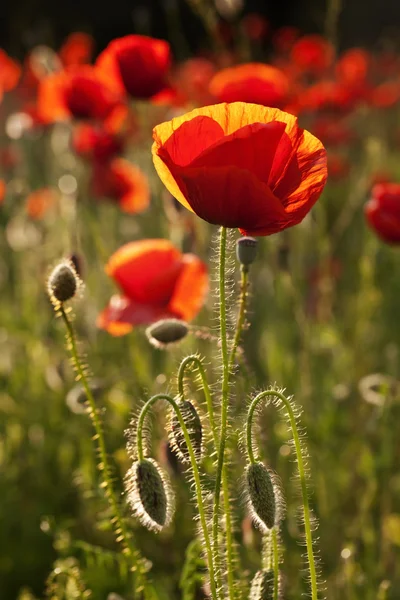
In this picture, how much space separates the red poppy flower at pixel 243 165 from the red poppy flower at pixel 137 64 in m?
1.27

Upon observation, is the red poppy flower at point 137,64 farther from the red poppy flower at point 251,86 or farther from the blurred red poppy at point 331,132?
the blurred red poppy at point 331,132

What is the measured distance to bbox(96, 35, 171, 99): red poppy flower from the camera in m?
2.38

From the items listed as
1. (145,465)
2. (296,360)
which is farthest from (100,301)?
(145,465)

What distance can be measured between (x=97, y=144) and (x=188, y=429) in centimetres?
210

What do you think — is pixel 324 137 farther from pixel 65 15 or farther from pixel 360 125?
pixel 65 15

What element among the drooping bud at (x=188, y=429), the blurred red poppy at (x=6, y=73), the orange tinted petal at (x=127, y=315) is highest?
the blurred red poppy at (x=6, y=73)

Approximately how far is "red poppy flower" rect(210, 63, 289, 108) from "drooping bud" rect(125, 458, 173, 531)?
1436mm

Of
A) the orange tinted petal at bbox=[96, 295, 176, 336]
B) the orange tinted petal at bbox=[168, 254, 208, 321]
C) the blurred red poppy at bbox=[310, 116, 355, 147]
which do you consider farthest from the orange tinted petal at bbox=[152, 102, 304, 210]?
the blurred red poppy at bbox=[310, 116, 355, 147]

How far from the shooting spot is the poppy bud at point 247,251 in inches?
49.6

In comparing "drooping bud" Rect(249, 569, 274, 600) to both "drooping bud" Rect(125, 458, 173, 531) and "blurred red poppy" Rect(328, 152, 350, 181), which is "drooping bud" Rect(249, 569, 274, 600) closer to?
"drooping bud" Rect(125, 458, 173, 531)

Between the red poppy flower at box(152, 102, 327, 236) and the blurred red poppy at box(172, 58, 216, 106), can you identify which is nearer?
the red poppy flower at box(152, 102, 327, 236)

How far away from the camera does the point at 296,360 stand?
10.4ft

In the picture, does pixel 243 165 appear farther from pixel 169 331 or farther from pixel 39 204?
pixel 39 204

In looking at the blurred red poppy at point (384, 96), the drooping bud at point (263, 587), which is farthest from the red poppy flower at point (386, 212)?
the blurred red poppy at point (384, 96)
